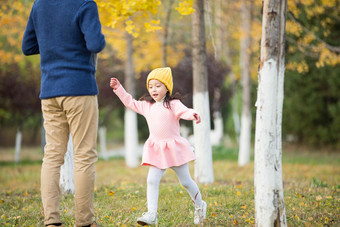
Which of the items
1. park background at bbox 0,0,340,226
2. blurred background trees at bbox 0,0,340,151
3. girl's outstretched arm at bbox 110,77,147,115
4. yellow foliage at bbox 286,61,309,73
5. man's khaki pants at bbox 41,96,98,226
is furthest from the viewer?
blurred background trees at bbox 0,0,340,151

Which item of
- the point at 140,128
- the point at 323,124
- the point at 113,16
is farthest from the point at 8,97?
the point at 323,124

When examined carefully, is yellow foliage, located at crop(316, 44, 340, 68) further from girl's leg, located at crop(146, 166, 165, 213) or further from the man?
the man

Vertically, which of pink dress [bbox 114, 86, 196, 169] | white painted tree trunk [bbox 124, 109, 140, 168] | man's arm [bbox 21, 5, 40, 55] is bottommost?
white painted tree trunk [bbox 124, 109, 140, 168]

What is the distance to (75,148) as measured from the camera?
3.08 m

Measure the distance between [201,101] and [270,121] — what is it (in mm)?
3457

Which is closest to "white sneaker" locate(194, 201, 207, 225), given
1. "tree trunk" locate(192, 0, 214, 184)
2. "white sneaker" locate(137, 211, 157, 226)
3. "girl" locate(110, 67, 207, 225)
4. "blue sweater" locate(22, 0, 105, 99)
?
"girl" locate(110, 67, 207, 225)

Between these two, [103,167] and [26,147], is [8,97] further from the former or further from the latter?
[26,147]

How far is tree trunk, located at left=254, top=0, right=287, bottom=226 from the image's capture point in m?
3.06

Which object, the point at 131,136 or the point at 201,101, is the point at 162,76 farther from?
the point at 131,136

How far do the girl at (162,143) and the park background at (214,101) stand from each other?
0.35 metres

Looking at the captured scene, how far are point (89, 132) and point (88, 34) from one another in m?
0.78

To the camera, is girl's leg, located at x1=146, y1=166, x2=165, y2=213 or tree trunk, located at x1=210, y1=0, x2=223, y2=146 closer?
girl's leg, located at x1=146, y1=166, x2=165, y2=213

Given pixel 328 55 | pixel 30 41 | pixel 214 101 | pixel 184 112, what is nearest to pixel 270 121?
pixel 184 112

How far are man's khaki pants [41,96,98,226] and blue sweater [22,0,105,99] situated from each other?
0.33 feet
